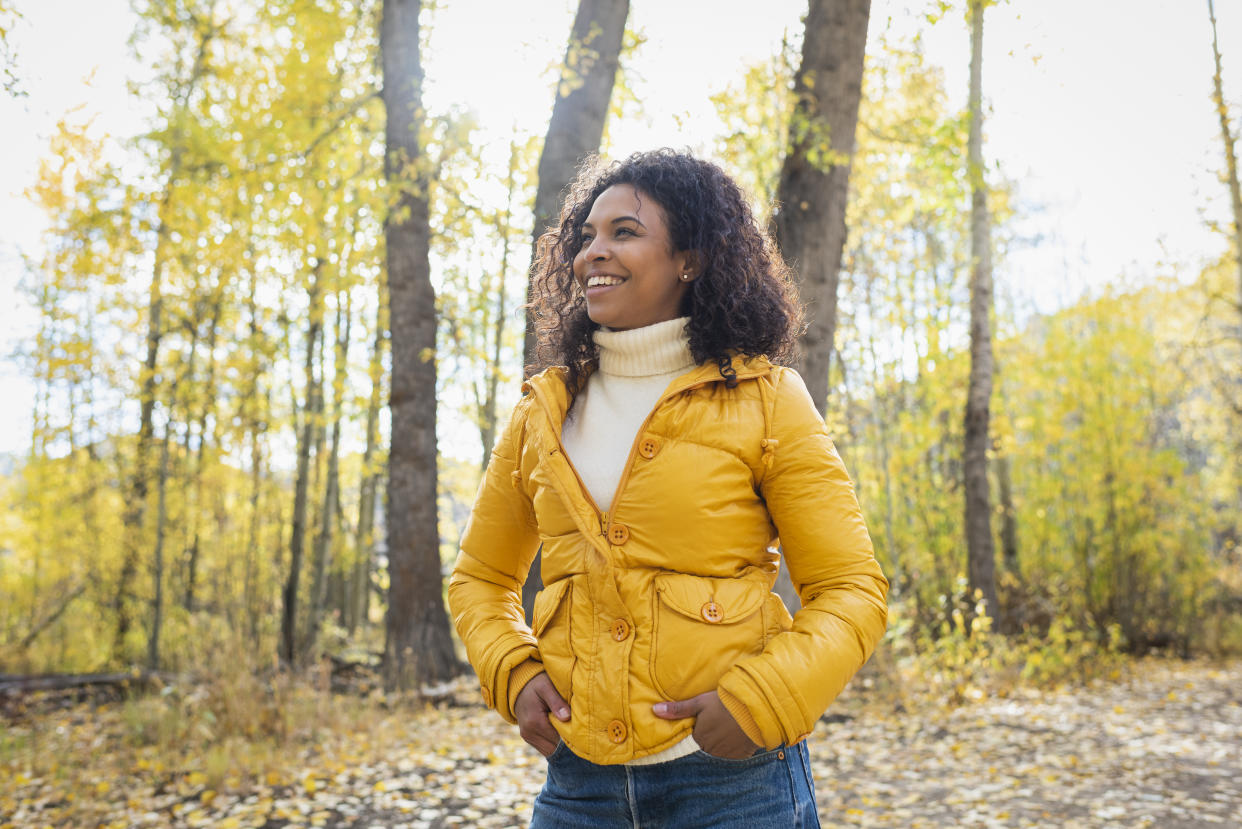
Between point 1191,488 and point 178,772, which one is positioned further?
point 1191,488

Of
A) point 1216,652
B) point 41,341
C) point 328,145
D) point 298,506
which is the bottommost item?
point 1216,652

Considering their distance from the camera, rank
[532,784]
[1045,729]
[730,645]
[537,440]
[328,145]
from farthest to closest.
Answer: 1. [328,145]
2. [1045,729]
3. [532,784]
4. [537,440]
5. [730,645]

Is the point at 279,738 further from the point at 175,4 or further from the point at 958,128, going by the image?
the point at 175,4

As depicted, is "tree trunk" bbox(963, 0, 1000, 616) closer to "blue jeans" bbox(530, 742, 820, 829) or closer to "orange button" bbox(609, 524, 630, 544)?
"blue jeans" bbox(530, 742, 820, 829)

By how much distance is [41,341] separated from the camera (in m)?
13.6

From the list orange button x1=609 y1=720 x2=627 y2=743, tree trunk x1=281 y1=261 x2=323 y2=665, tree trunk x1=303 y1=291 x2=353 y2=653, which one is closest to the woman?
orange button x1=609 y1=720 x2=627 y2=743

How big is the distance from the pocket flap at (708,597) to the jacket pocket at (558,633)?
19cm

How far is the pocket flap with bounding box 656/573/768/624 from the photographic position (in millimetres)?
1370

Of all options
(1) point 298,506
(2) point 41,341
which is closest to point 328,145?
(1) point 298,506

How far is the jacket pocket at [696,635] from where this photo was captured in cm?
136

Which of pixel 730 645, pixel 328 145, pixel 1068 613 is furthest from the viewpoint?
pixel 1068 613

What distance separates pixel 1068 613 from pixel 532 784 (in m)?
7.32

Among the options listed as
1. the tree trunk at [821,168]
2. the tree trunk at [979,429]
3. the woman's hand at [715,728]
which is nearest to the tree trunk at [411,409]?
the tree trunk at [821,168]

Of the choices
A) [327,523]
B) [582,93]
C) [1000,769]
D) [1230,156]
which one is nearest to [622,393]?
[582,93]
